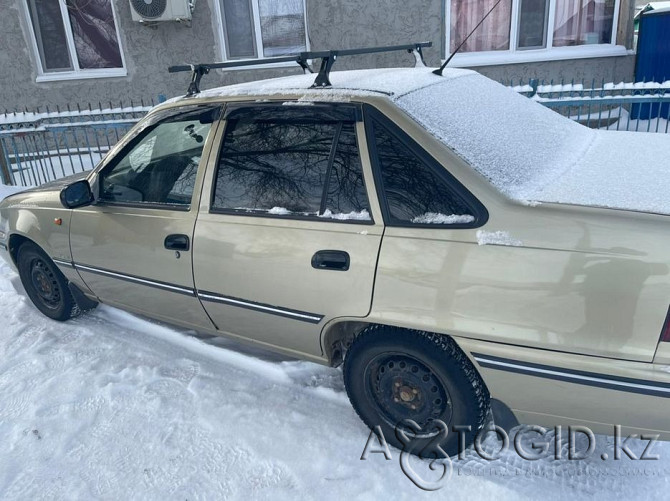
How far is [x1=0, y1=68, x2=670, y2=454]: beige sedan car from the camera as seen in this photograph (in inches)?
73.5

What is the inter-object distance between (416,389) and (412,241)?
0.68m

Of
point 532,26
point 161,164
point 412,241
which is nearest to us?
point 412,241

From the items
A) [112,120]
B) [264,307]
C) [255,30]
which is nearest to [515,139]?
[264,307]

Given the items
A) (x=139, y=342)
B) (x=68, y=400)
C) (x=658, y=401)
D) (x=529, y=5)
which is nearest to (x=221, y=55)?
(x=529, y=5)

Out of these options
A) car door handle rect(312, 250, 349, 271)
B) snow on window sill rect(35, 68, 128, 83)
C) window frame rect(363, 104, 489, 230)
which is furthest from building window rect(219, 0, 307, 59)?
car door handle rect(312, 250, 349, 271)

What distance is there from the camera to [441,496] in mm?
2254

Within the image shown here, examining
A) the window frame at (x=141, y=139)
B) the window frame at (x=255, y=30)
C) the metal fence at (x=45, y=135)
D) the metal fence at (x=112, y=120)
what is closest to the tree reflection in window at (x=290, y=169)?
the window frame at (x=141, y=139)

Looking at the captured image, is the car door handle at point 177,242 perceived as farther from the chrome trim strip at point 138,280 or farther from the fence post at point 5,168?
the fence post at point 5,168

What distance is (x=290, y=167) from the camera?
99.9 inches

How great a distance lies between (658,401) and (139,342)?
3007mm

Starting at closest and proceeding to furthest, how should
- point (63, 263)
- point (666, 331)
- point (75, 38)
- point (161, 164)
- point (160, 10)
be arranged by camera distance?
point (666, 331)
point (161, 164)
point (63, 263)
point (160, 10)
point (75, 38)

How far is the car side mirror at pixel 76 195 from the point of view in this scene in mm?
3098

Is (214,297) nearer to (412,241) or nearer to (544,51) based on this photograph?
(412,241)

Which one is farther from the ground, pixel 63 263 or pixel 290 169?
pixel 290 169
